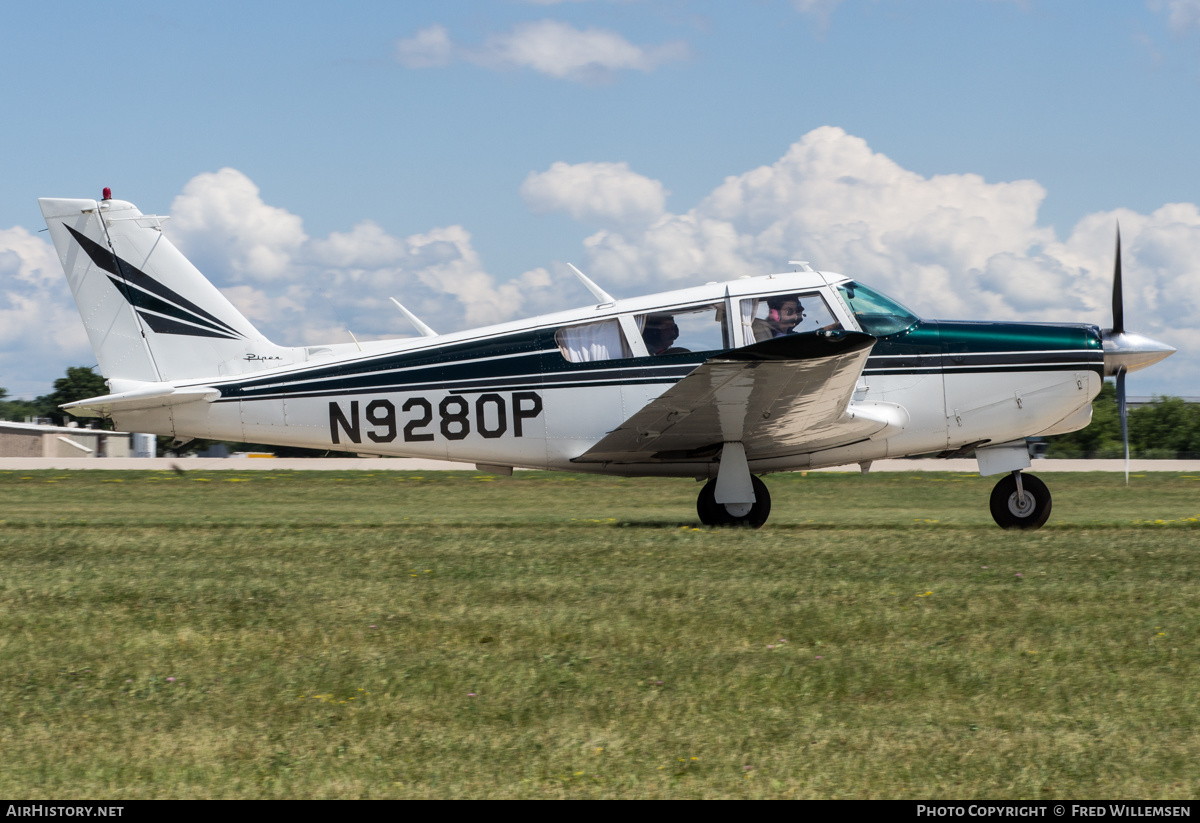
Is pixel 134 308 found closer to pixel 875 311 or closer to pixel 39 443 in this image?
pixel 875 311

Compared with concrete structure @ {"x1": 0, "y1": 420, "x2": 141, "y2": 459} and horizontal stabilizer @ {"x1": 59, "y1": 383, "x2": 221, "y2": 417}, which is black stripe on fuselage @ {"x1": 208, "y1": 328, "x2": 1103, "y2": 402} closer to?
horizontal stabilizer @ {"x1": 59, "y1": 383, "x2": 221, "y2": 417}

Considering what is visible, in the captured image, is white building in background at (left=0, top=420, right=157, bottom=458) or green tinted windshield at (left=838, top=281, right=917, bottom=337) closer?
green tinted windshield at (left=838, top=281, right=917, bottom=337)

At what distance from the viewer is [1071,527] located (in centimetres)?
1087

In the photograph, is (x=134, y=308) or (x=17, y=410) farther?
(x=17, y=410)

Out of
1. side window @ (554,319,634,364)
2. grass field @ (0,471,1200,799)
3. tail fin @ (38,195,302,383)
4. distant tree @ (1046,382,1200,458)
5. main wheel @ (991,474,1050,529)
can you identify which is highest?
tail fin @ (38,195,302,383)

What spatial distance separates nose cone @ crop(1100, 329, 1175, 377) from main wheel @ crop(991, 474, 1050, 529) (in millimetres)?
1329

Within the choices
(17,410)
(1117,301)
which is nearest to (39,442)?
(17,410)

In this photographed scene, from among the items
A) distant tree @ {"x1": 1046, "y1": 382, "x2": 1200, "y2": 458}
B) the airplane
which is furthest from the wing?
distant tree @ {"x1": 1046, "y1": 382, "x2": 1200, "y2": 458}

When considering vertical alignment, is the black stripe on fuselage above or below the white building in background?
below

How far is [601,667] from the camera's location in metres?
5.00

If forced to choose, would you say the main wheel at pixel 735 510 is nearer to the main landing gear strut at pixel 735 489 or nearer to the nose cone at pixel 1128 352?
the main landing gear strut at pixel 735 489

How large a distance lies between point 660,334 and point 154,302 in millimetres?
5494

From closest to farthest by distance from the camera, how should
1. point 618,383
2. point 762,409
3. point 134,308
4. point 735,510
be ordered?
point 762,409
point 618,383
point 735,510
point 134,308

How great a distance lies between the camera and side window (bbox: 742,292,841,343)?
34.3ft
